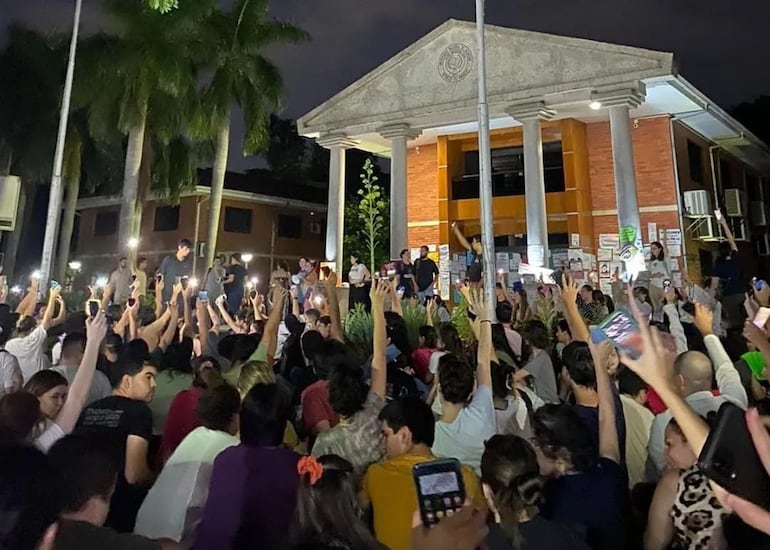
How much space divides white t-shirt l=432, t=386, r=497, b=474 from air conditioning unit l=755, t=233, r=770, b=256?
29479 mm

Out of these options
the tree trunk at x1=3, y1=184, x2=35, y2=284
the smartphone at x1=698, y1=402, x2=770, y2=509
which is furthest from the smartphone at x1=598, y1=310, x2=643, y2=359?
the tree trunk at x1=3, y1=184, x2=35, y2=284

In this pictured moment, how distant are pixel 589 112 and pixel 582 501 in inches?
817

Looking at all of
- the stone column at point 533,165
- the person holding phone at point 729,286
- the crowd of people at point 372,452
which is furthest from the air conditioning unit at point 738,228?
the crowd of people at point 372,452

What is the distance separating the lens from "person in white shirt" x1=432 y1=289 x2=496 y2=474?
362cm

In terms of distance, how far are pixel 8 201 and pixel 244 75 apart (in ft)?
50.4

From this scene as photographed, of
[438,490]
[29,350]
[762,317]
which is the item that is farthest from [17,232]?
[438,490]

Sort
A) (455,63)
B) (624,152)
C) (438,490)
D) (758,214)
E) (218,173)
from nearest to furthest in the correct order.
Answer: (438,490) → (624,152) → (455,63) → (218,173) → (758,214)

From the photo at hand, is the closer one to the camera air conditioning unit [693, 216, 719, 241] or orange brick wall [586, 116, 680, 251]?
orange brick wall [586, 116, 680, 251]

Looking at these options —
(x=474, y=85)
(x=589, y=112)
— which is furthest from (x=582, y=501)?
(x=589, y=112)

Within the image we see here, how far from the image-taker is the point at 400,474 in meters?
2.98

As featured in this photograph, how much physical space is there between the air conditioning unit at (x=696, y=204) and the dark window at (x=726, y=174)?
5366 millimetres

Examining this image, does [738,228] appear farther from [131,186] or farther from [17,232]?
[17,232]

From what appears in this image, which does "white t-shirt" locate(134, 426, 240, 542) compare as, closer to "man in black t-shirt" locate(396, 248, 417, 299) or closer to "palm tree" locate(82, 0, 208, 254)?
"man in black t-shirt" locate(396, 248, 417, 299)

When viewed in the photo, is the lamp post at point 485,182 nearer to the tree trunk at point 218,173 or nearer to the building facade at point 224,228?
the tree trunk at point 218,173
